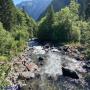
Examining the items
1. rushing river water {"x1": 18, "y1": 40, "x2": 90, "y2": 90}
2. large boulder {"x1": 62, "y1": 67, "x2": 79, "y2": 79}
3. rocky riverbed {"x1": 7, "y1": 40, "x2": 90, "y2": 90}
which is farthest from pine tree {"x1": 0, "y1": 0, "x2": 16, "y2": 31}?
large boulder {"x1": 62, "y1": 67, "x2": 79, "y2": 79}

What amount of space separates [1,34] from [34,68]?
8811 millimetres

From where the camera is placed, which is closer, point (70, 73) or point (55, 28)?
point (70, 73)

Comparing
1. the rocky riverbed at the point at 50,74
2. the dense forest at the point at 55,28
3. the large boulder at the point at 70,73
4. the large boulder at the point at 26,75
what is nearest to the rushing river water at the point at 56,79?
the rocky riverbed at the point at 50,74

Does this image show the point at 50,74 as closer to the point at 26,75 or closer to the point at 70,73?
the point at 70,73

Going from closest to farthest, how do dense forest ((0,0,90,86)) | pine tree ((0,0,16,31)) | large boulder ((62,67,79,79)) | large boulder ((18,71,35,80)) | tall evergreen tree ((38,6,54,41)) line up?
large boulder ((18,71,35,80)) < large boulder ((62,67,79,79)) < dense forest ((0,0,90,86)) < pine tree ((0,0,16,31)) < tall evergreen tree ((38,6,54,41))

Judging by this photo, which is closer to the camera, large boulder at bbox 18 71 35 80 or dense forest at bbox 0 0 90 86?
large boulder at bbox 18 71 35 80

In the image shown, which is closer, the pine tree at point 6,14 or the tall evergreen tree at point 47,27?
the pine tree at point 6,14

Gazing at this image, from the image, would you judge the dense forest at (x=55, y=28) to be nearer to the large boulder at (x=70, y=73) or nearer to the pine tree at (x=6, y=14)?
the pine tree at (x=6, y=14)

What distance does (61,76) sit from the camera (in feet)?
132

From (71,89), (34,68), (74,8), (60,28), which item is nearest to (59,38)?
(60,28)

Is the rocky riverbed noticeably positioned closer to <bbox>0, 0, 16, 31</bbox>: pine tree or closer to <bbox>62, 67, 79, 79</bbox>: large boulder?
<bbox>62, 67, 79, 79</bbox>: large boulder

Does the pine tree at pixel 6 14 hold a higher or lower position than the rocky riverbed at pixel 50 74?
higher

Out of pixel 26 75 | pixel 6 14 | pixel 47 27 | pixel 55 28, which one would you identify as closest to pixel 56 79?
pixel 26 75

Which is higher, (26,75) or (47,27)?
(47,27)
